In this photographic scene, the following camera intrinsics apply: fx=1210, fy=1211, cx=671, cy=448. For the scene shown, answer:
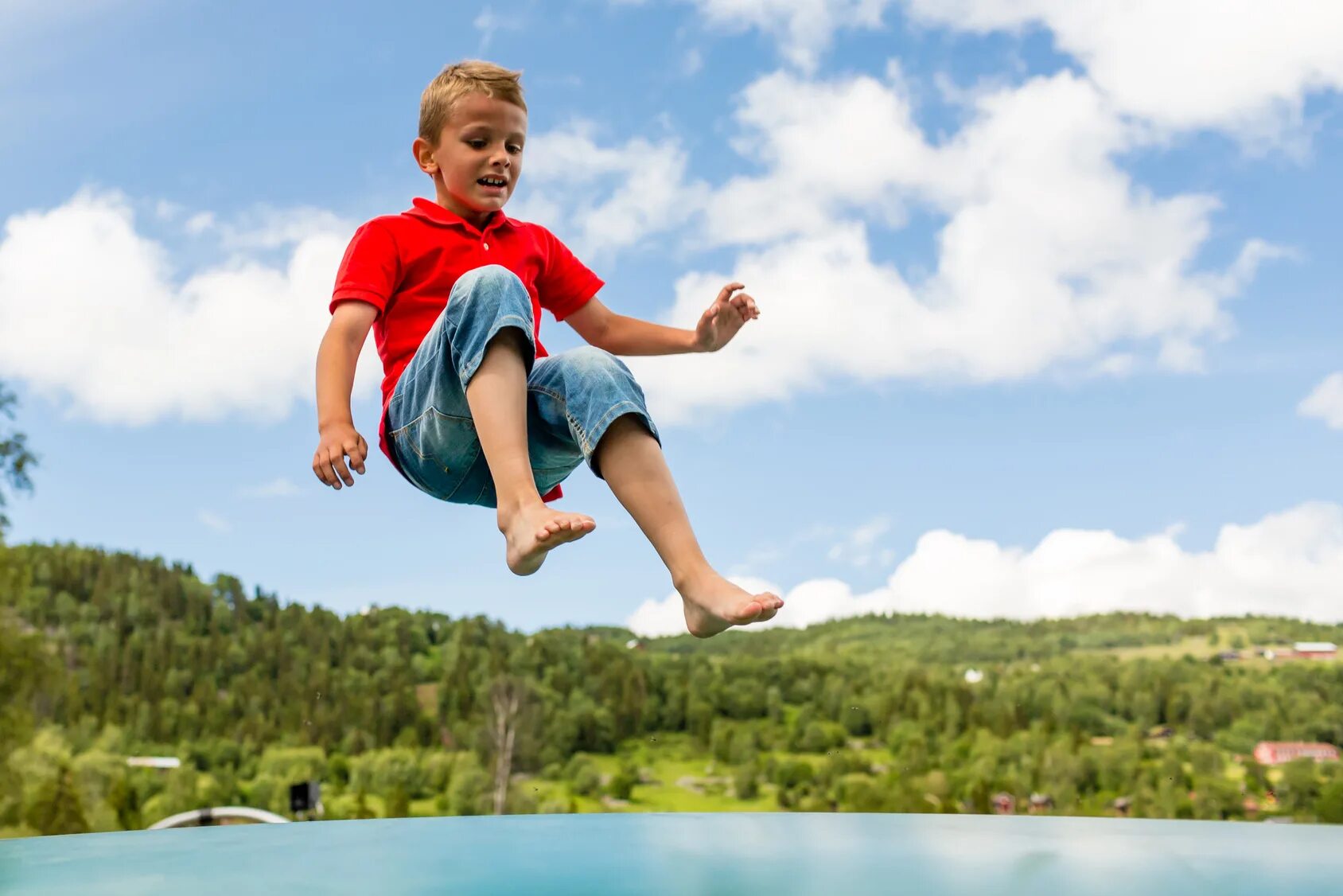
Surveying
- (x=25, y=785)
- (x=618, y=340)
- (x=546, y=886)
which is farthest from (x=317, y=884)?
(x=25, y=785)

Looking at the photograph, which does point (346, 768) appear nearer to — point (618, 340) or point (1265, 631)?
point (1265, 631)

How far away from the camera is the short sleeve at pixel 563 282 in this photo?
101 inches

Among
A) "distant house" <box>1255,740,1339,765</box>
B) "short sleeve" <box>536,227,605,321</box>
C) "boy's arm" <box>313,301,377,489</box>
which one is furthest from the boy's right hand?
"distant house" <box>1255,740,1339,765</box>

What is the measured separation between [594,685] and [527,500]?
4274cm

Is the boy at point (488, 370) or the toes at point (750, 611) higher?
the boy at point (488, 370)

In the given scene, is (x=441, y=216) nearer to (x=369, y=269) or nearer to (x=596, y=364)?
(x=369, y=269)

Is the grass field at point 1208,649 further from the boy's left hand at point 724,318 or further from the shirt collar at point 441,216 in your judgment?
the shirt collar at point 441,216

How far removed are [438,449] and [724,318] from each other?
68 cm

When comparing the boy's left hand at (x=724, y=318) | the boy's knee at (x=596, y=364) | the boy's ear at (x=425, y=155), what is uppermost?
the boy's ear at (x=425, y=155)

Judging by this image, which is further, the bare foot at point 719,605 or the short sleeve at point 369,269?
the short sleeve at point 369,269

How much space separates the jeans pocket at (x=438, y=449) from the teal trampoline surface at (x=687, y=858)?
0.75m

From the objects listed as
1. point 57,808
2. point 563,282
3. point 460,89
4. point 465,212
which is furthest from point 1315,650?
point 460,89

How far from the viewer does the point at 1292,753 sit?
3844 cm

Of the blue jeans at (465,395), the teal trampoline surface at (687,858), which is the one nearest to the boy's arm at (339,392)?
→ the blue jeans at (465,395)
